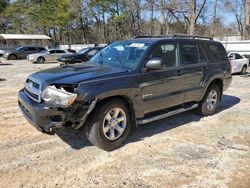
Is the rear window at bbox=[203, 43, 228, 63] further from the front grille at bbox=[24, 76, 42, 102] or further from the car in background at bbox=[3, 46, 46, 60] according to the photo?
the car in background at bbox=[3, 46, 46, 60]

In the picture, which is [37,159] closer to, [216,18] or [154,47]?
[154,47]

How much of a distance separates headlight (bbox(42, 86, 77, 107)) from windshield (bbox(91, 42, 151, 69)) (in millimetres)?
1259

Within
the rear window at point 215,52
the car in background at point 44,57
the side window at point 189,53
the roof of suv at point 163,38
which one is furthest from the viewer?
the car in background at point 44,57

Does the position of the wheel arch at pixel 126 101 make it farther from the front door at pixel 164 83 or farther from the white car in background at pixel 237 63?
the white car in background at pixel 237 63

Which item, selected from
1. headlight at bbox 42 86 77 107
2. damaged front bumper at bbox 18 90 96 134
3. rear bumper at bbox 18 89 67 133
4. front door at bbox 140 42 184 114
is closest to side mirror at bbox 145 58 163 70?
front door at bbox 140 42 184 114

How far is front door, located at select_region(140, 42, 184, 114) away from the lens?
4781 millimetres

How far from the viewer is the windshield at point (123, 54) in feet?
16.0

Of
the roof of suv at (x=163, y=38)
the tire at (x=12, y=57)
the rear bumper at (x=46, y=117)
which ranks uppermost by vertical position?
the roof of suv at (x=163, y=38)

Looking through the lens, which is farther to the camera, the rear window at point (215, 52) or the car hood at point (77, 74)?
the rear window at point (215, 52)

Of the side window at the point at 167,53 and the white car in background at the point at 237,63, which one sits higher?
the side window at the point at 167,53

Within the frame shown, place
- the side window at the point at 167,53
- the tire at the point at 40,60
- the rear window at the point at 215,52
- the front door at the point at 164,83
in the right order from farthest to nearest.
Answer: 1. the tire at the point at 40,60
2. the rear window at the point at 215,52
3. the side window at the point at 167,53
4. the front door at the point at 164,83

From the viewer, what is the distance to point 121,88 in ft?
14.1

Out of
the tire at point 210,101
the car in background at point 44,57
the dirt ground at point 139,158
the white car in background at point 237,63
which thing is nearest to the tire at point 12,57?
the car in background at point 44,57

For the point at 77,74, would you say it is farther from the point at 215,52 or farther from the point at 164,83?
the point at 215,52
